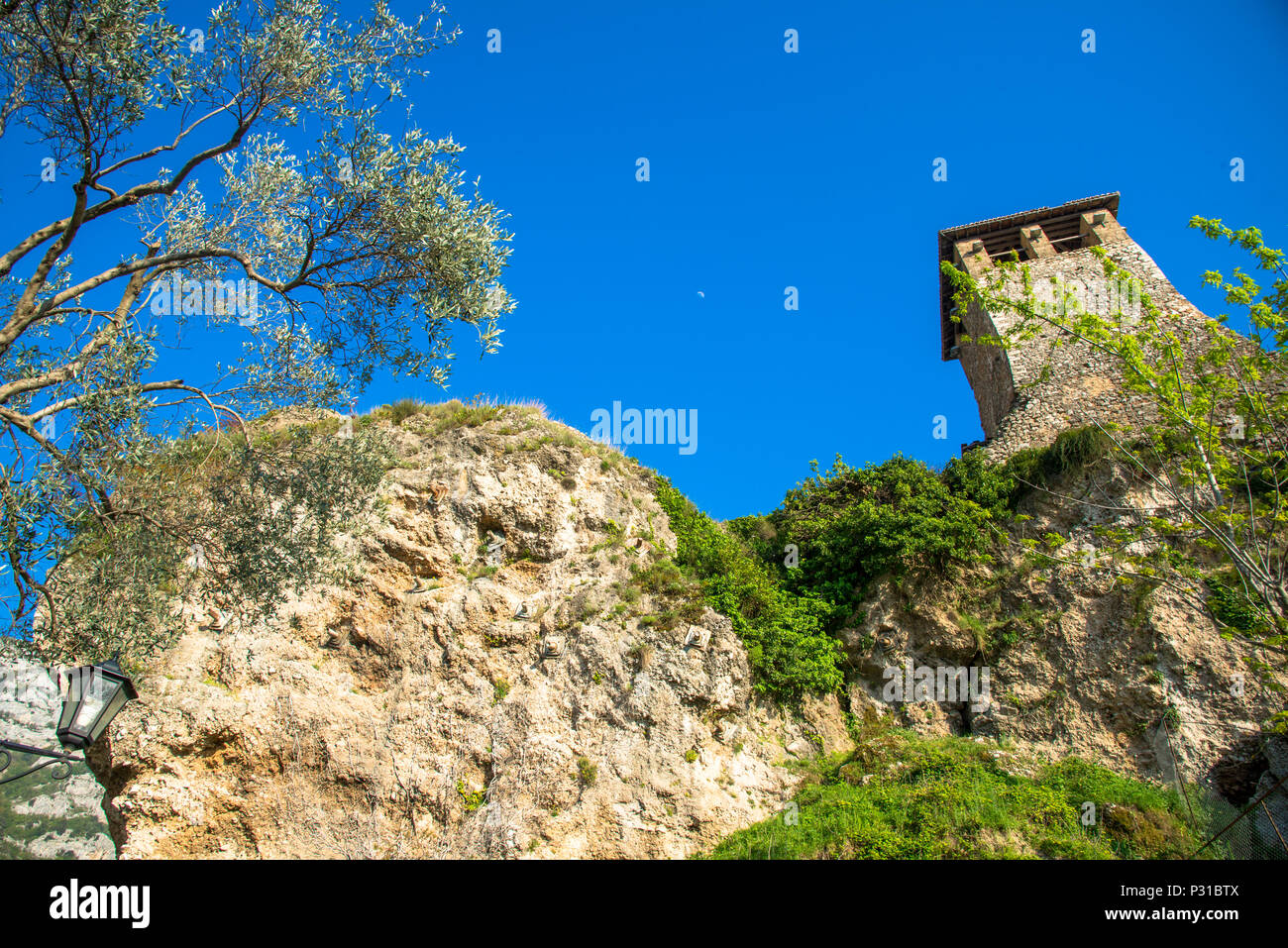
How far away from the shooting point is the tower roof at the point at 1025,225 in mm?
28688

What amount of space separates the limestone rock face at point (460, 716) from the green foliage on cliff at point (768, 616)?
59 cm

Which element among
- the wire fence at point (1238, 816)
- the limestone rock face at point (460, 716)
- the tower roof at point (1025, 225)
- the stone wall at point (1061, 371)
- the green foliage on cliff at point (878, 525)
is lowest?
the wire fence at point (1238, 816)

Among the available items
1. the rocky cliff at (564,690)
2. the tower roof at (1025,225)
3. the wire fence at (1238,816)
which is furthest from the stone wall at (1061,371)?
the wire fence at (1238,816)

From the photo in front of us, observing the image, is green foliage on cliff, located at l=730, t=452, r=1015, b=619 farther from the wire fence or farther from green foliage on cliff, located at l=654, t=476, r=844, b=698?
the wire fence

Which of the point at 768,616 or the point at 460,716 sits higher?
the point at 768,616

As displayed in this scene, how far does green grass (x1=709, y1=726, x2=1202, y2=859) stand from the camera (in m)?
11.7

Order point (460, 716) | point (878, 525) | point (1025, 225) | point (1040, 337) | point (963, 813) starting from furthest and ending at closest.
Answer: point (1025, 225)
point (1040, 337)
point (878, 525)
point (460, 716)
point (963, 813)

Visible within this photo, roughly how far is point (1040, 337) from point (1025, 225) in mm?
7077

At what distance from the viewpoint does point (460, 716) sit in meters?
14.3

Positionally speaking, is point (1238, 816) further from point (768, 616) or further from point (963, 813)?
point (768, 616)

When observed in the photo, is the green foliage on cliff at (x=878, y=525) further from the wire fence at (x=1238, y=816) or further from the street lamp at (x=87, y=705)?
the street lamp at (x=87, y=705)

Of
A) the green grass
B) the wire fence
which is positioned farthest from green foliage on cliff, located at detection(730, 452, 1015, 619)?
the wire fence

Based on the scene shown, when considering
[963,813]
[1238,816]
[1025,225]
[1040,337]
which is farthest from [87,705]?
[1025,225]

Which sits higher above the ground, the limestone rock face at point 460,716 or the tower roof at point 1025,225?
the tower roof at point 1025,225
